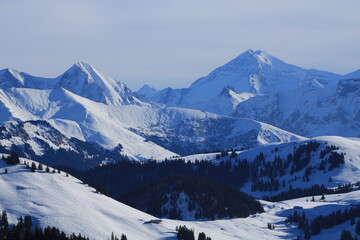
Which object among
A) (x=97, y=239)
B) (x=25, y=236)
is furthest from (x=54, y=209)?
(x=25, y=236)

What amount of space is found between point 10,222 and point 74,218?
57.6 ft

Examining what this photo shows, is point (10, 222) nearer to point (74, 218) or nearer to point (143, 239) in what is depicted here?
point (74, 218)

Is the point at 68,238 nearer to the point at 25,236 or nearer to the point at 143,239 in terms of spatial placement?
the point at 25,236

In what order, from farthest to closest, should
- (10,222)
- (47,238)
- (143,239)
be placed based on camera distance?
(143,239) < (10,222) < (47,238)

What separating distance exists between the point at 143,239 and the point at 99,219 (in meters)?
13.6

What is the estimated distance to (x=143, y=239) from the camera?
193625 mm

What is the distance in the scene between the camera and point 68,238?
167500 mm

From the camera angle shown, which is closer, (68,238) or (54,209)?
(68,238)

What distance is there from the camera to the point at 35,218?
18800 cm

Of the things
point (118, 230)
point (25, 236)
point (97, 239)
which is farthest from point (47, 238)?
point (118, 230)

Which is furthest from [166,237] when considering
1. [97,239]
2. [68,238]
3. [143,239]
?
[68,238]

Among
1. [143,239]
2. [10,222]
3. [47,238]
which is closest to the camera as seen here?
[47,238]

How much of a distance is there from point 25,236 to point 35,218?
23.9 meters

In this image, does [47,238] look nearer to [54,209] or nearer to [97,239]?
[97,239]
